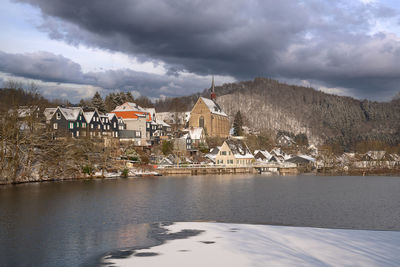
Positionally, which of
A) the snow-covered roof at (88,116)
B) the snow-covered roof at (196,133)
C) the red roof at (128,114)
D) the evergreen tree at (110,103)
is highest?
the evergreen tree at (110,103)

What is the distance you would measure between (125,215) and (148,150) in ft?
207

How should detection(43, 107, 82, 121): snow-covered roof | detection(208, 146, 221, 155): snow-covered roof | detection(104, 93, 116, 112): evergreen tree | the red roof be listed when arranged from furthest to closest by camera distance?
detection(104, 93, 116, 112): evergreen tree
the red roof
detection(208, 146, 221, 155): snow-covered roof
detection(43, 107, 82, 121): snow-covered roof

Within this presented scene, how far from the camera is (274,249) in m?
17.0

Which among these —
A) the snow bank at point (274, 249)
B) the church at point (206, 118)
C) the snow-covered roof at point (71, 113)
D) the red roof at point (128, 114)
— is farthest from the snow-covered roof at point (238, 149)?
the snow bank at point (274, 249)

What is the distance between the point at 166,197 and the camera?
1561 inches

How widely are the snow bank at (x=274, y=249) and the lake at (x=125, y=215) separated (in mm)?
2903

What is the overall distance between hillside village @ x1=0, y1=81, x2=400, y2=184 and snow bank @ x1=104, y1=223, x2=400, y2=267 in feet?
163

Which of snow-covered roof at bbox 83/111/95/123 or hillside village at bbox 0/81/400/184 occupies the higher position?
snow-covered roof at bbox 83/111/95/123

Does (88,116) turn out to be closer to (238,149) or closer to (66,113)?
(66,113)

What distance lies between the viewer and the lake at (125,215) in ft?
62.4

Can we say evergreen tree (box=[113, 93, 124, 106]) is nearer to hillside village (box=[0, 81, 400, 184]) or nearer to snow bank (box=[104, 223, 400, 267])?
hillside village (box=[0, 81, 400, 184])

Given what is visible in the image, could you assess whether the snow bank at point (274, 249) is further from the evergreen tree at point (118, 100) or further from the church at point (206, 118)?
the church at point (206, 118)

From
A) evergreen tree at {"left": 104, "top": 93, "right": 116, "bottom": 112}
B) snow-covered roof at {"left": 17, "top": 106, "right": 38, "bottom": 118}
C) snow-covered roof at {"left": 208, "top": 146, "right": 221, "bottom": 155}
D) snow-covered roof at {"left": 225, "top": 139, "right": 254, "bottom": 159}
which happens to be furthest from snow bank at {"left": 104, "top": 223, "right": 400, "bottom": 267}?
evergreen tree at {"left": 104, "top": 93, "right": 116, "bottom": 112}

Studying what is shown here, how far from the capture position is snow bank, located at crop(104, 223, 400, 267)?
50.0 ft
